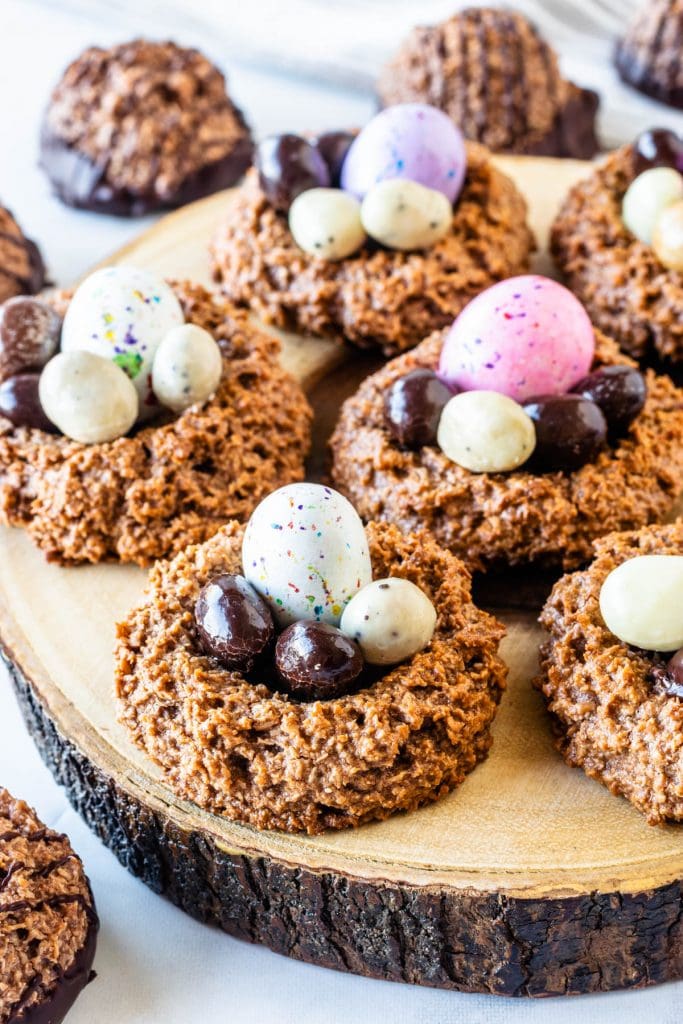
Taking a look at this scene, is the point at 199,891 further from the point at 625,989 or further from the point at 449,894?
the point at 625,989

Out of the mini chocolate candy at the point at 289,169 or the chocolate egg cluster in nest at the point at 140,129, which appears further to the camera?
the chocolate egg cluster in nest at the point at 140,129

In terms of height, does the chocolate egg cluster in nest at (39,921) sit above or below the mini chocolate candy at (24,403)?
below

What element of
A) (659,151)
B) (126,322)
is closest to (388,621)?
(126,322)

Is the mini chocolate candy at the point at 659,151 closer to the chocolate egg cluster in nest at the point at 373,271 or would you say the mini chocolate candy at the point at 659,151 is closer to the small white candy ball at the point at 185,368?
the chocolate egg cluster in nest at the point at 373,271

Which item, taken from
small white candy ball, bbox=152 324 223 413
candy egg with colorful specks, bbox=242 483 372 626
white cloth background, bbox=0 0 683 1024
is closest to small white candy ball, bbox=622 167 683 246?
small white candy ball, bbox=152 324 223 413

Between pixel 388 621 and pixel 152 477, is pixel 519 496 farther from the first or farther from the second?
pixel 152 477

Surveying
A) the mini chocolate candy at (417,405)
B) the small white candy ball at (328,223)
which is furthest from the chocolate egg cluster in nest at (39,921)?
A: the small white candy ball at (328,223)

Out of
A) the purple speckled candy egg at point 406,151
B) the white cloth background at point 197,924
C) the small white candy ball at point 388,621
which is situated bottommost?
the white cloth background at point 197,924

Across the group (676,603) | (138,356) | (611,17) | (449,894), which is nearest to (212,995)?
(449,894)
